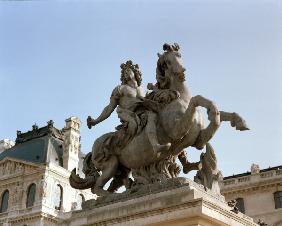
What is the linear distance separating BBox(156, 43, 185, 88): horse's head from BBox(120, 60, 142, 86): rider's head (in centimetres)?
52

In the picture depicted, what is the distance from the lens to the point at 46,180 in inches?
2356

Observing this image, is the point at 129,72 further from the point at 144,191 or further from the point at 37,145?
the point at 37,145

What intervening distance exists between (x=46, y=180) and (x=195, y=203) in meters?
54.7

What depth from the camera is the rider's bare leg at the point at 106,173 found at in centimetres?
838

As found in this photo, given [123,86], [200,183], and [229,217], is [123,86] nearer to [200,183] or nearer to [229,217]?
[200,183]

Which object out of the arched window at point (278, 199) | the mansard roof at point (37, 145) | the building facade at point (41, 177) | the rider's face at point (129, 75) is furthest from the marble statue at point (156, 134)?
the mansard roof at point (37, 145)

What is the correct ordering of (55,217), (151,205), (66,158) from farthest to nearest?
(66,158)
(55,217)
(151,205)

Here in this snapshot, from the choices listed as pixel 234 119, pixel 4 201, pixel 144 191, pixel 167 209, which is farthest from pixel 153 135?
pixel 4 201

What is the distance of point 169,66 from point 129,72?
89cm

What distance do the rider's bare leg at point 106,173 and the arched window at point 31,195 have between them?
175 feet

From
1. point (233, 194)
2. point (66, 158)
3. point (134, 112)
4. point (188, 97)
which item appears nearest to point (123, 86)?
point (134, 112)

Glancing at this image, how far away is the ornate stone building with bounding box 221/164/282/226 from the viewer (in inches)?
1661

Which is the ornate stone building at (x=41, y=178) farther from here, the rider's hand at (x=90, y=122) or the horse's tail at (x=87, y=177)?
the rider's hand at (x=90, y=122)

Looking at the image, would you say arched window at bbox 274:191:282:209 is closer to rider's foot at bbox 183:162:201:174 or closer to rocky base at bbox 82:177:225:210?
rider's foot at bbox 183:162:201:174
